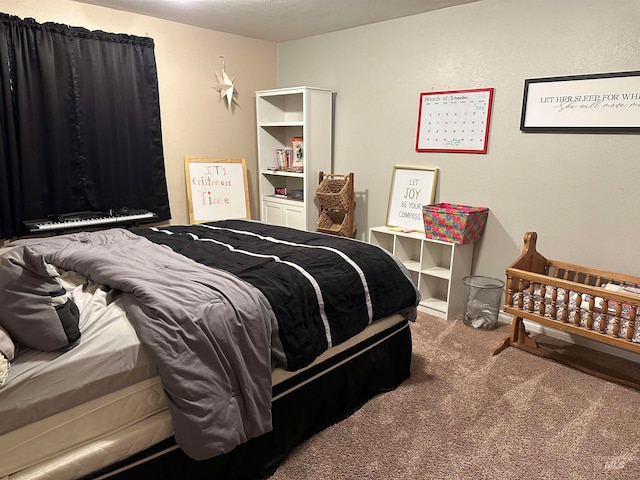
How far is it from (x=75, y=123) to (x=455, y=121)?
287 centimetres

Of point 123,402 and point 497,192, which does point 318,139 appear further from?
point 123,402

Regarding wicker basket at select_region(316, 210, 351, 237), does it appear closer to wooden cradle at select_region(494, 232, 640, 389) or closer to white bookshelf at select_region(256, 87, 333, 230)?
white bookshelf at select_region(256, 87, 333, 230)

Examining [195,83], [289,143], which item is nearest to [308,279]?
[195,83]

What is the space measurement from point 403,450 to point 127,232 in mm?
1972

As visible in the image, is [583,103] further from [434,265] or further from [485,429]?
[485,429]

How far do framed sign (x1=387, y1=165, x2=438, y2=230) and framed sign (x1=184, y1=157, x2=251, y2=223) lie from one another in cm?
151

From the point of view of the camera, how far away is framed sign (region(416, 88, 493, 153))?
127 inches

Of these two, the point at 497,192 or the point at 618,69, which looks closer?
the point at 618,69

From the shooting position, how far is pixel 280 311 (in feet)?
5.78

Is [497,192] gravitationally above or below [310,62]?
below

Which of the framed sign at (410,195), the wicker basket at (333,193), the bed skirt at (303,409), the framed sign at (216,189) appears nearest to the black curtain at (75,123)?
the framed sign at (216,189)

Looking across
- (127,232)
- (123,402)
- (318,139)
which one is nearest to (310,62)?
(318,139)

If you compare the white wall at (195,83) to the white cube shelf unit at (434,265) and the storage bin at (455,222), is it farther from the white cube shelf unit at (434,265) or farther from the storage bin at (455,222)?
the storage bin at (455,222)

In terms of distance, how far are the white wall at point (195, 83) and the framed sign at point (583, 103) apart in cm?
262
